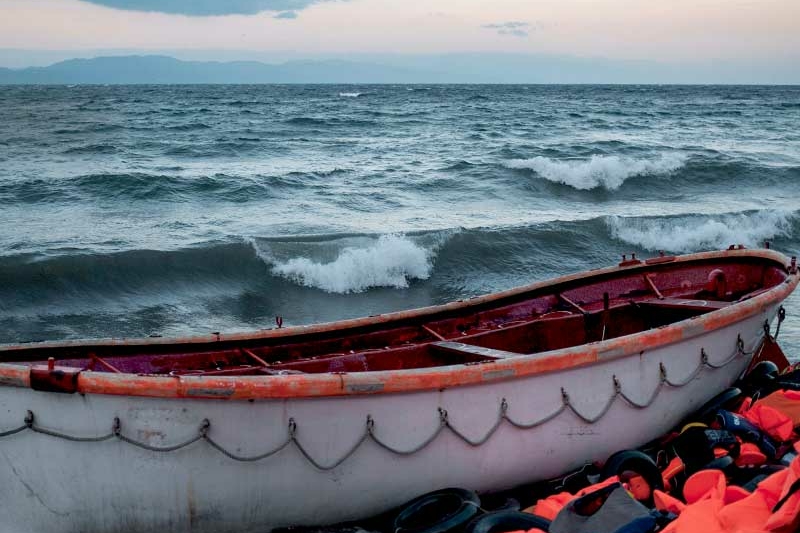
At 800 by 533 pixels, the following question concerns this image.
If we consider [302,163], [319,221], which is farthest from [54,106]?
[319,221]

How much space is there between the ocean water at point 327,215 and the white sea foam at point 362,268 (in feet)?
0.11

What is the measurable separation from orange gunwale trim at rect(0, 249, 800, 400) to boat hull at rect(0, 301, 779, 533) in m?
0.07

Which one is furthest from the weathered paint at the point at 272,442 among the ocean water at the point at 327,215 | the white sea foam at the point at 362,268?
the white sea foam at the point at 362,268

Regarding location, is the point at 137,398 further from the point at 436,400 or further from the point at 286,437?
the point at 436,400

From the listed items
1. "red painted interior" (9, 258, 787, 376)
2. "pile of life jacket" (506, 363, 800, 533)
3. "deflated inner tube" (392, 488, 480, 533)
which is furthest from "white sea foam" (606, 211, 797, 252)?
"deflated inner tube" (392, 488, 480, 533)

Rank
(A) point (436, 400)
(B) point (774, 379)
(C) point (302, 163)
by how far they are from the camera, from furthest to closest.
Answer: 1. (C) point (302, 163)
2. (B) point (774, 379)
3. (A) point (436, 400)

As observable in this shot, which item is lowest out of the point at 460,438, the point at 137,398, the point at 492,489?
the point at 492,489

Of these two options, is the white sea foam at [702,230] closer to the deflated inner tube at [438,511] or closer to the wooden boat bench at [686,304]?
the wooden boat bench at [686,304]

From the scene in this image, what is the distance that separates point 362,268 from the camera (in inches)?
533

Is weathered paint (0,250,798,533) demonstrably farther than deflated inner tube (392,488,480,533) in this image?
No

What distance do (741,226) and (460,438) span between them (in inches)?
584

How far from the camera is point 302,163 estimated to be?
25016 millimetres

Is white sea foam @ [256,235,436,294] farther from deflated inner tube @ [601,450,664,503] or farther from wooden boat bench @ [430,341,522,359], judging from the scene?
deflated inner tube @ [601,450,664,503]

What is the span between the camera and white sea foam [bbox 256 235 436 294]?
1338cm
